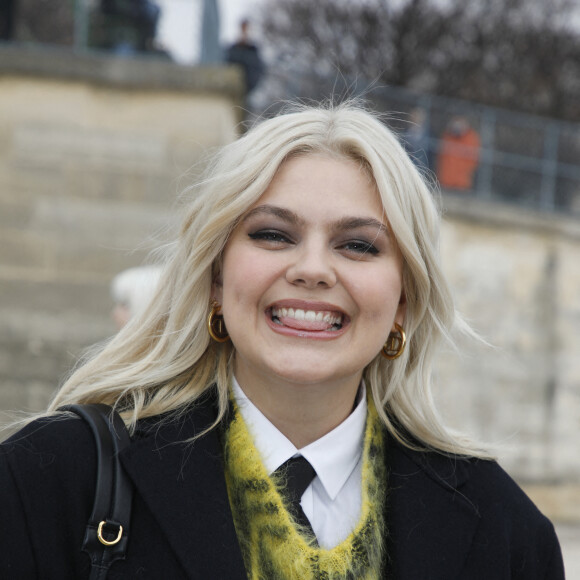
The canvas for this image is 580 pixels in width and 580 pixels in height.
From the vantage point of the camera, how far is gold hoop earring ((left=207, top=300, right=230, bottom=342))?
2.85 m

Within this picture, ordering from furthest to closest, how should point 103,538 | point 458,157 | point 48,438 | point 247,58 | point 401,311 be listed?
point 458,157, point 247,58, point 401,311, point 48,438, point 103,538

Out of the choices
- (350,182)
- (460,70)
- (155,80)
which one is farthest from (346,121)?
(460,70)

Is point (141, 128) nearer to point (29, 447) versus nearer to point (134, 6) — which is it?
point (134, 6)

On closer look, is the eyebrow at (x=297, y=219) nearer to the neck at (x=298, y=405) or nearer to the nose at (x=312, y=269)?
the nose at (x=312, y=269)

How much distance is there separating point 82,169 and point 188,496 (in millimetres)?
7525

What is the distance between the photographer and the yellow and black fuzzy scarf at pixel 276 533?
2.55m

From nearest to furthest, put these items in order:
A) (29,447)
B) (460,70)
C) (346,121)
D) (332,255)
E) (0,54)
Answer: (29,447) < (332,255) < (346,121) < (0,54) < (460,70)

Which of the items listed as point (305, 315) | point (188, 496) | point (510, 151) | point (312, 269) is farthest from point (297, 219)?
point (510, 151)

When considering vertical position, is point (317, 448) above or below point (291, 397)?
below

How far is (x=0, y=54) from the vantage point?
946 cm

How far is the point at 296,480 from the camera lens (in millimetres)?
2727

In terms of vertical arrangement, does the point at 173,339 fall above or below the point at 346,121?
below

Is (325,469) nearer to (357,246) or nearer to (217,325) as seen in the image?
(217,325)

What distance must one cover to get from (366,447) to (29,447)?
3.25ft
